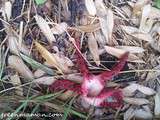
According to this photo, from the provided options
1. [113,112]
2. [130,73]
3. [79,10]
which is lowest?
[113,112]

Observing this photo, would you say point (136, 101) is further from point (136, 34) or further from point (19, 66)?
point (19, 66)

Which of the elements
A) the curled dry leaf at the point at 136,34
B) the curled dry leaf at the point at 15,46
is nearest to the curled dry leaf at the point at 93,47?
the curled dry leaf at the point at 136,34

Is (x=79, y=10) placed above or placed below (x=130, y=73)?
above

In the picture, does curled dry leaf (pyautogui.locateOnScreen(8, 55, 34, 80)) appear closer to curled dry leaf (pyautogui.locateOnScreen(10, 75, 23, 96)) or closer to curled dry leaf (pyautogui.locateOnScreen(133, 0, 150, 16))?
curled dry leaf (pyautogui.locateOnScreen(10, 75, 23, 96))

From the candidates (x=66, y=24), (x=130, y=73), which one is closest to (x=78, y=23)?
(x=66, y=24)

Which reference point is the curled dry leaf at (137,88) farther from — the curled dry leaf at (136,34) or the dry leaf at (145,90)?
the curled dry leaf at (136,34)

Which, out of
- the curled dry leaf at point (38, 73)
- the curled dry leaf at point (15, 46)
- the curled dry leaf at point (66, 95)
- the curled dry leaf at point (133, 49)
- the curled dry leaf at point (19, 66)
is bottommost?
the curled dry leaf at point (66, 95)

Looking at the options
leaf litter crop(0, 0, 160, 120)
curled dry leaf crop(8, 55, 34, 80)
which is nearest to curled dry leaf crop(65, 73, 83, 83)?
leaf litter crop(0, 0, 160, 120)

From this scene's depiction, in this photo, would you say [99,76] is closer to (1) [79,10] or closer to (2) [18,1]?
(1) [79,10]
